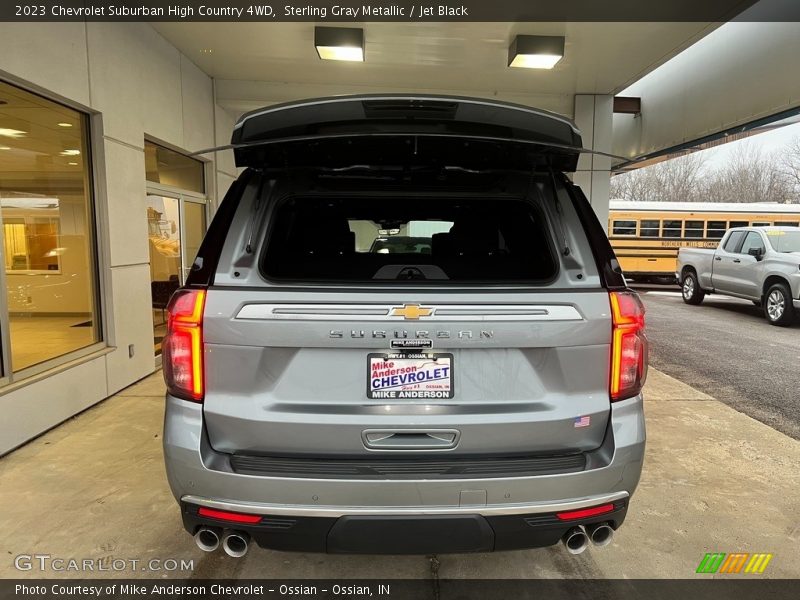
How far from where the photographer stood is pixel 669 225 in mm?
17797

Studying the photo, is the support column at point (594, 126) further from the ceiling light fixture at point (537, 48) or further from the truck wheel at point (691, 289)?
→ the truck wheel at point (691, 289)

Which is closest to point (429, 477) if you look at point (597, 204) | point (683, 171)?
point (597, 204)

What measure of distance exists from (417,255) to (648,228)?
1765 cm

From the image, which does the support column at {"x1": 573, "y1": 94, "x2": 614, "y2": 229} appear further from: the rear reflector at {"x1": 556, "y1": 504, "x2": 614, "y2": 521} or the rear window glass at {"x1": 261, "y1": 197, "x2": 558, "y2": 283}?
the rear reflector at {"x1": 556, "y1": 504, "x2": 614, "y2": 521}

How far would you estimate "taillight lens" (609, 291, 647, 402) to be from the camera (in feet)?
6.36

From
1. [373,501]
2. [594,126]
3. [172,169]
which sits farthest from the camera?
[594,126]

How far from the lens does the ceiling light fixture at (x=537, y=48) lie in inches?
245

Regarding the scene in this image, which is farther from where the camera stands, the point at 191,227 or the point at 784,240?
A: the point at 784,240

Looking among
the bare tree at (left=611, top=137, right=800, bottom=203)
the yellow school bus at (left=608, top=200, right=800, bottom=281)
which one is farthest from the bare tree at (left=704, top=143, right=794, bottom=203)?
the yellow school bus at (left=608, top=200, right=800, bottom=281)

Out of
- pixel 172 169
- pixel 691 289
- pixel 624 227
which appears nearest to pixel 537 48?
pixel 172 169

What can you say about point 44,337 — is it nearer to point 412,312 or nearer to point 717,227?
point 412,312

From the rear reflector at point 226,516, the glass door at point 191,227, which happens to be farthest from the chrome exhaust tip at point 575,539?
the glass door at point 191,227

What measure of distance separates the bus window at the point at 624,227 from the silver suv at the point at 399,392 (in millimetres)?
17257

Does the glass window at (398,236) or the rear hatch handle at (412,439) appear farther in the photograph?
the glass window at (398,236)
